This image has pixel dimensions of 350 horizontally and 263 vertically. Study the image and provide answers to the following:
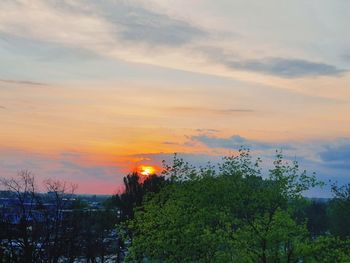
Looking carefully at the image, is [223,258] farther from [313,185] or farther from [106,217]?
[106,217]

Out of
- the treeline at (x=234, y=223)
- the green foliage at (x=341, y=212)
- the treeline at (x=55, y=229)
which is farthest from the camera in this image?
the green foliage at (x=341, y=212)

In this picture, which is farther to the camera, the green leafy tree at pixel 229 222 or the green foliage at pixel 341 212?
the green foliage at pixel 341 212

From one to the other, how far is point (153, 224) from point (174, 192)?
191 inches

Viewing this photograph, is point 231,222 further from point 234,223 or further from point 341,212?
point 341,212

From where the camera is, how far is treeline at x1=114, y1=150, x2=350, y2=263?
117ft

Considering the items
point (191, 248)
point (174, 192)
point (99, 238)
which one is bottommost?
point (99, 238)

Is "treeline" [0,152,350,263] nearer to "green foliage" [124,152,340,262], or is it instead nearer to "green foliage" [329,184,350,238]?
"green foliage" [124,152,340,262]

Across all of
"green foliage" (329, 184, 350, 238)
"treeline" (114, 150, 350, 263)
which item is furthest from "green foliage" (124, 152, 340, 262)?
"green foliage" (329, 184, 350, 238)

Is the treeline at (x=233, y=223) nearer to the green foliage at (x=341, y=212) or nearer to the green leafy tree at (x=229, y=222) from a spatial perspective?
the green leafy tree at (x=229, y=222)

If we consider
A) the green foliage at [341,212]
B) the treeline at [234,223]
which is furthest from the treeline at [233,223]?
the green foliage at [341,212]

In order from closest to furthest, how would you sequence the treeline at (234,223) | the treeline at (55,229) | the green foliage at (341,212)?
the treeline at (234,223), the treeline at (55,229), the green foliage at (341,212)

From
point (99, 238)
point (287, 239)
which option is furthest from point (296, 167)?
point (99, 238)

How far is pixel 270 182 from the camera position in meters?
40.7

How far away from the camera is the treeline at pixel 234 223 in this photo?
35.8m
